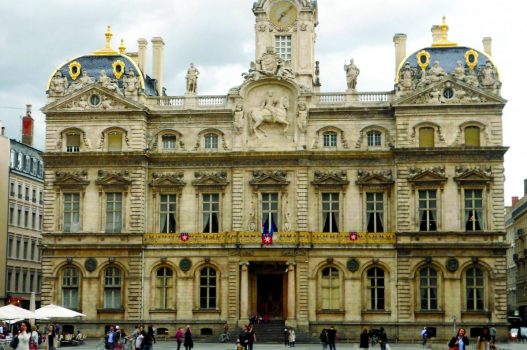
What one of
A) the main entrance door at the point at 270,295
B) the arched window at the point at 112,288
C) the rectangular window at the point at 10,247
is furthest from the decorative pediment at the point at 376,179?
the rectangular window at the point at 10,247

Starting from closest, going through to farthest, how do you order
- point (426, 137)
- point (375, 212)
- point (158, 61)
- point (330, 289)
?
1. point (330, 289)
2. point (426, 137)
3. point (375, 212)
4. point (158, 61)

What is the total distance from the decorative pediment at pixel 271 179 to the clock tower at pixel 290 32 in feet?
23.9

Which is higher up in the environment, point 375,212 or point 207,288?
point 375,212

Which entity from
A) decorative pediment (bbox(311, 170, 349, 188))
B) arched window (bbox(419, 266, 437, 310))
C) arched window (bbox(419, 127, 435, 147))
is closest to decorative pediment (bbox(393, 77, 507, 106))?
arched window (bbox(419, 127, 435, 147))

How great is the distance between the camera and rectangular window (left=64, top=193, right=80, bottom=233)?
71000 millimetres

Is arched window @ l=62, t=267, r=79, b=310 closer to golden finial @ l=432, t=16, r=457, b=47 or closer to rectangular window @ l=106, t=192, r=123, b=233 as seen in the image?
rectangular window @ l=106, t=192, r=123, b=233

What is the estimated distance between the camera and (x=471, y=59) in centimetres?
7062

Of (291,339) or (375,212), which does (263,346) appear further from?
(375,212)

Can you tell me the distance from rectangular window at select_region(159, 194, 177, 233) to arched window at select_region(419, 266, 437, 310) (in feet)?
59.3

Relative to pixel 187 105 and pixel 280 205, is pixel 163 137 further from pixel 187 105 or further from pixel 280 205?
pixel 280 205

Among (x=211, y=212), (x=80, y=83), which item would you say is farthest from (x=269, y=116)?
(x=80, y=83)

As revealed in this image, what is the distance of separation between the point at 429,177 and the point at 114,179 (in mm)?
22361

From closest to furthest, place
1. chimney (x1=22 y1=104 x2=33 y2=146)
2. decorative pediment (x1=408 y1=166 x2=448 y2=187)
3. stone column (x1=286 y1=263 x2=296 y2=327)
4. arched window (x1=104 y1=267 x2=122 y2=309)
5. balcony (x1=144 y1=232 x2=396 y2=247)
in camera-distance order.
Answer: stone column (x1=286 y1=263 x2=296 y2=327) < decorative pediment (x1=408 y1=166 x2=448 y2=187) < balcony (x1=144 y1=232 x2=396 y2=247) < arched window (x1=104 y1=267 x2=122 y2=309) < chimney (x1=22 y1=104 x2=33 y2=146)

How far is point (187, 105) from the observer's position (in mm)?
72375
